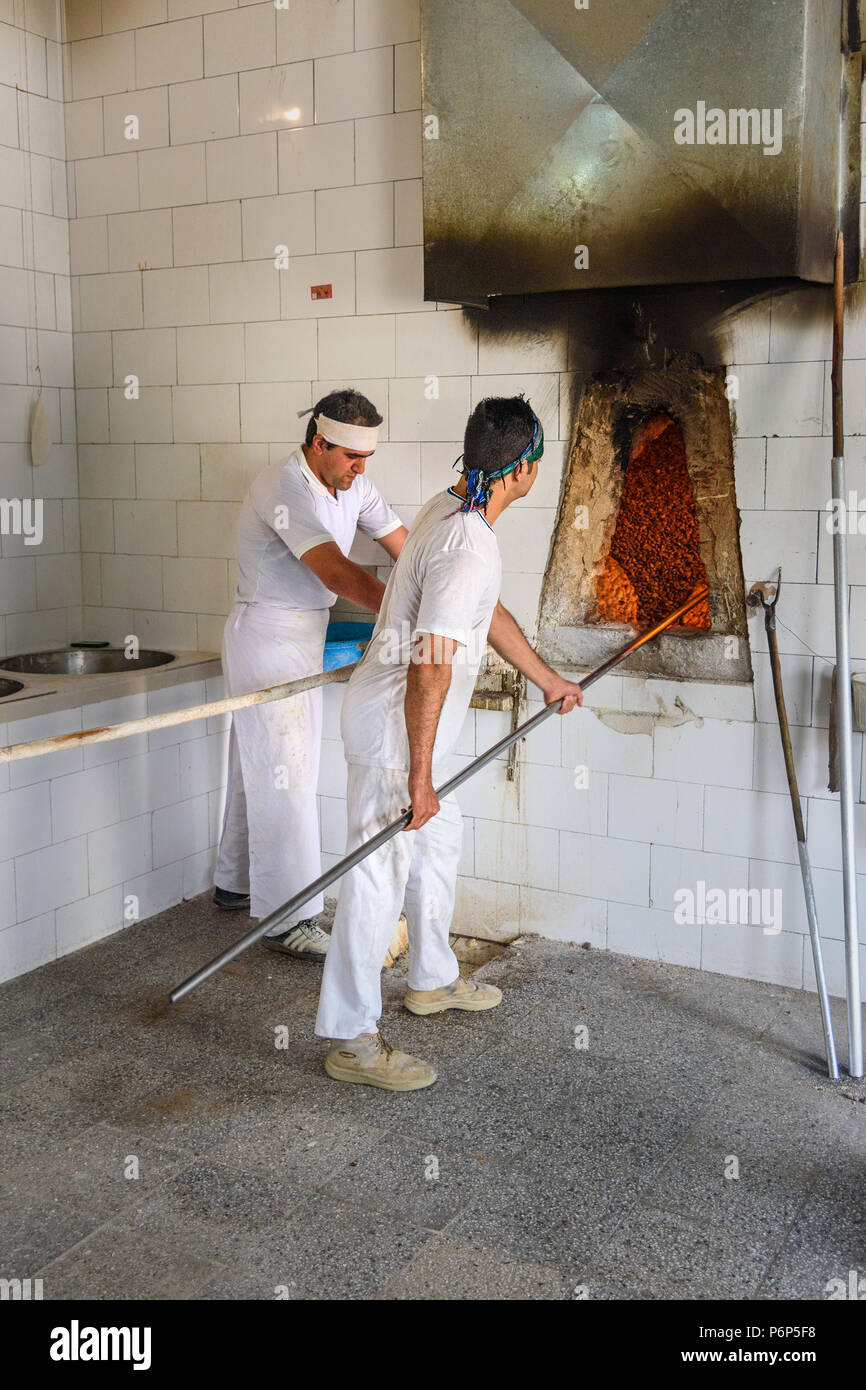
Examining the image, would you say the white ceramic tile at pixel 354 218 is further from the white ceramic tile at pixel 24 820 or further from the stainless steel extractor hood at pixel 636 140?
the white ceramic tile at pixel 24 820

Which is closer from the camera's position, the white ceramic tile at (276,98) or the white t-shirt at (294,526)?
the white t-shirt at (294,526)

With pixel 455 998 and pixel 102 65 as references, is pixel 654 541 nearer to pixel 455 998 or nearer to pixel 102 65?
pixel 455 998

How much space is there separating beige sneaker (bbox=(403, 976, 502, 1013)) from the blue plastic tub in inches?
38.1

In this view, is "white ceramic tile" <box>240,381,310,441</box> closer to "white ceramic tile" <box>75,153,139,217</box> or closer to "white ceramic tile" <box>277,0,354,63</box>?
"white ceramic tile" <box>75,153,139,217</box>

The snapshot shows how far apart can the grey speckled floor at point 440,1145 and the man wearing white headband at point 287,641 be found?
1.02ft

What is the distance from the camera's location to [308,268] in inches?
148

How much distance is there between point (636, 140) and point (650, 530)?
1.07 m

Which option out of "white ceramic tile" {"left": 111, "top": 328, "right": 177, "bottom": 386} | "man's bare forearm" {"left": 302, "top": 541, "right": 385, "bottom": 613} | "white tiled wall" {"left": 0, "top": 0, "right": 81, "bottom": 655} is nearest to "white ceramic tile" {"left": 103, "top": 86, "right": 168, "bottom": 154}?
"white tiled wall" {"left": 0, "top": 0, "right": 81, "bottom": 655}

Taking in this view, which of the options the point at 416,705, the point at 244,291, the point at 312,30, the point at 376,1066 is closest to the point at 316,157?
the point at 312,30

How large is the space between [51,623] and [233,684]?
108 cm

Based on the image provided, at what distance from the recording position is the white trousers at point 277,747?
3539 millimetres

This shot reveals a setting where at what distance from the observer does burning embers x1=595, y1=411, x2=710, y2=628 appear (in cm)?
343

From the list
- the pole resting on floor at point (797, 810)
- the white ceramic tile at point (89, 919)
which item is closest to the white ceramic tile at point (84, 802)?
the white ceramic tile at point (89, 919)

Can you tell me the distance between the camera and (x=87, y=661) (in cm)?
420
